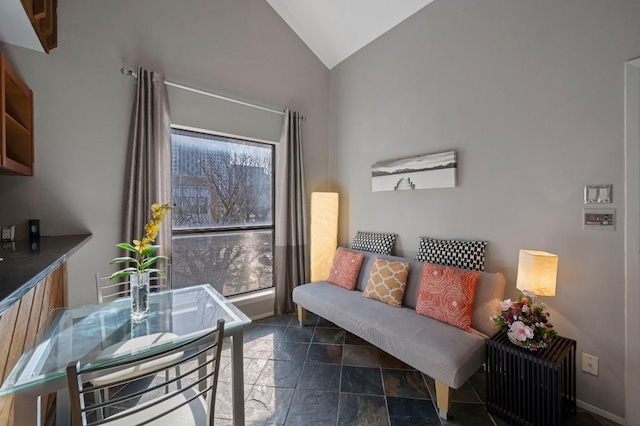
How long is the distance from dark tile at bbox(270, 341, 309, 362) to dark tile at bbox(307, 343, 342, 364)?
6 centimetres

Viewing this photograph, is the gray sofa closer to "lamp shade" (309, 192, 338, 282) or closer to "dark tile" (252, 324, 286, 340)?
"dark tile" (252, 324, 286, 340)

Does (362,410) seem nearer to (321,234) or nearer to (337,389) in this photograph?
(337,389)

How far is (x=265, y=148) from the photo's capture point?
3369mm

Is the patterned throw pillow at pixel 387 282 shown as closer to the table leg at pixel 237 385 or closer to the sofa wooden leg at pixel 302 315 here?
the sofa wooden leg at pixel 302 315

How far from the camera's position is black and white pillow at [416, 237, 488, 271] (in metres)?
2.25

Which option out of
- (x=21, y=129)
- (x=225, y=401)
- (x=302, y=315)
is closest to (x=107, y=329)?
(x=225, y=401)

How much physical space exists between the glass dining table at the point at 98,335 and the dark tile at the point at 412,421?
100 cm

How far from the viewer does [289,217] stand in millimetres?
3359

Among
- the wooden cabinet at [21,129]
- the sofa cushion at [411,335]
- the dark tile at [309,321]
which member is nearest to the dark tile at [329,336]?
the dark tile at [309,321]

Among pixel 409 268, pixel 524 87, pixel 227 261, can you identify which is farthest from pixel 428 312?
pixel 227 261

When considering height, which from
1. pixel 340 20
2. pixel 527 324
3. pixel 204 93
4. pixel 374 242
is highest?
pixel 340 20

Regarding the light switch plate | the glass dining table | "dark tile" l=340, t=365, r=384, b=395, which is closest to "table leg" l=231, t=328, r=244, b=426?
the glass dining table

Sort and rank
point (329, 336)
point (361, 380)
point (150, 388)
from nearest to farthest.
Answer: point (150, 388) → point (361, 380) → point (329, 336)

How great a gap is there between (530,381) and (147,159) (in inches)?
129
